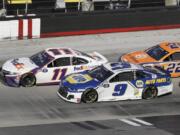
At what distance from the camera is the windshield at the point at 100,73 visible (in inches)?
961

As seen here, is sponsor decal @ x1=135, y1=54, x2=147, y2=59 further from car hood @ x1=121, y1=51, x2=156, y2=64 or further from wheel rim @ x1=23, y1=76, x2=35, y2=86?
wheel rim @ x1=23, y1=76, x2=35, y2=86

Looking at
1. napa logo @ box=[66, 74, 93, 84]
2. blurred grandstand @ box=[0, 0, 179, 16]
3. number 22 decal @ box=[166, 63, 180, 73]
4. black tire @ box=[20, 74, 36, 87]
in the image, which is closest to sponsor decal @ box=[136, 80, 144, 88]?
napa logo @ box=[66, 74, 93, 84]

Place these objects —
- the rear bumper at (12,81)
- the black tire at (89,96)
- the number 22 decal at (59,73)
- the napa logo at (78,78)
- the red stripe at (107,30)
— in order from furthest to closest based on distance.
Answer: the red stripe at (107,30) < the number 22 decal at (59,73) < the rear bumper at (12,81) < the napa logo at (78,78) < the black tire at (89,96)

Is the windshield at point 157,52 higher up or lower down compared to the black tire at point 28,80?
higher up

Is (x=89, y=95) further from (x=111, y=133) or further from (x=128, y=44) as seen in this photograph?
(x=128, y=44)

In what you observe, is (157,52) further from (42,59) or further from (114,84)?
(42,59)

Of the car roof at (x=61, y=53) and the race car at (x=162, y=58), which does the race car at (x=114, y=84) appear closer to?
the car roof at (x=61, y=53)

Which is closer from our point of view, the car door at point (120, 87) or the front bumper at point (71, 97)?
the front bumper at point (71, 97)

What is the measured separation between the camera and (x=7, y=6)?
34.3m

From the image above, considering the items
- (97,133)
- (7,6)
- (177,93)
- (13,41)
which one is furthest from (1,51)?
(97,133)

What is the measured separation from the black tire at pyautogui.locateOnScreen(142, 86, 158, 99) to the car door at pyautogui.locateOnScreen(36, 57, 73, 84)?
10.8 feet

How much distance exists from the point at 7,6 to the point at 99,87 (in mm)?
12092

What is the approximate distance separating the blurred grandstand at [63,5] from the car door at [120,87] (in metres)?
10.7

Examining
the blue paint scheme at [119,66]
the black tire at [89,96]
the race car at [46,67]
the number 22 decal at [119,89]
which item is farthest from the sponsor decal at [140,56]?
the black tire at [89,96]
